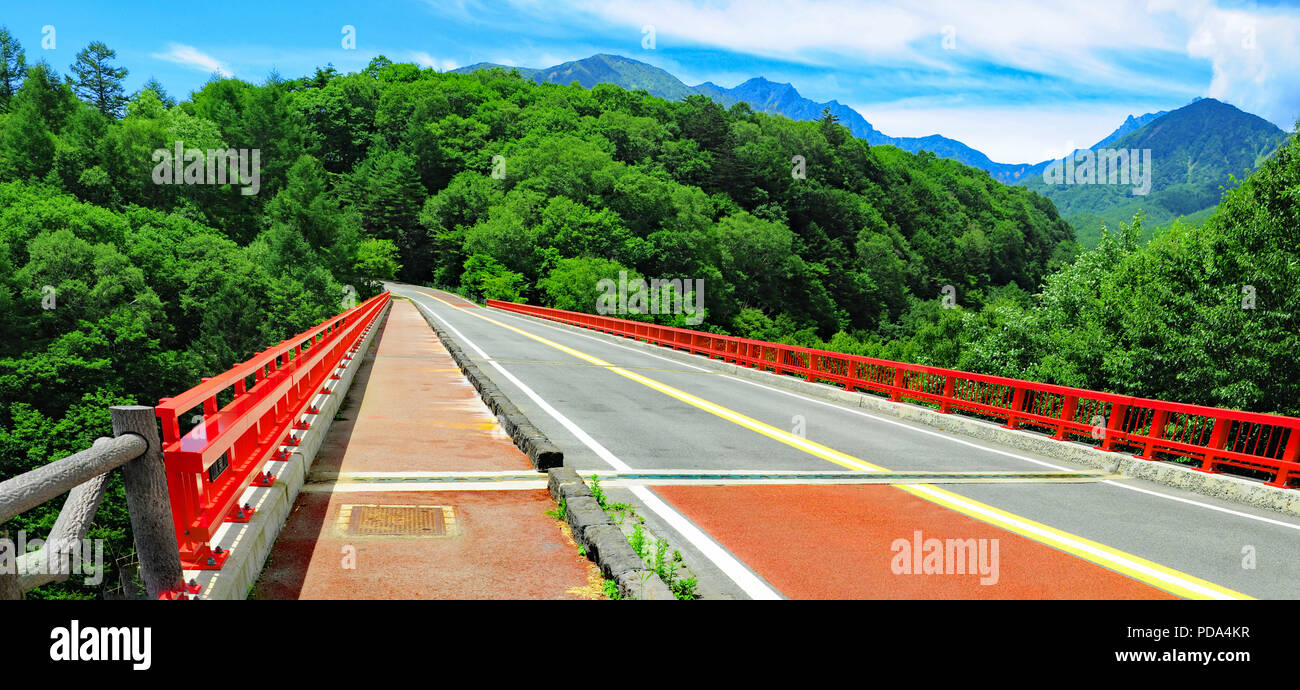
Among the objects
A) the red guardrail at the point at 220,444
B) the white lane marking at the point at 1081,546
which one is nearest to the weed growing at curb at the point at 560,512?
the red guardrail at the point at 220,444

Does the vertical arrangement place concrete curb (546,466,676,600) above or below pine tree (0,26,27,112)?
below

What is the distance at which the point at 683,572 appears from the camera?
4.73m

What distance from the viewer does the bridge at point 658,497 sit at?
397 cm

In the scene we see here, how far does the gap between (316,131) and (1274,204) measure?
144 metres

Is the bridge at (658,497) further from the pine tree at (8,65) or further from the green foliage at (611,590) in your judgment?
the pine tree at (8,65)

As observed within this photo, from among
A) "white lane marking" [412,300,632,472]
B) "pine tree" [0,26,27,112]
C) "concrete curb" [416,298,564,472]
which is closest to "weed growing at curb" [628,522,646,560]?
"concrete curb" [416,298,564,472]

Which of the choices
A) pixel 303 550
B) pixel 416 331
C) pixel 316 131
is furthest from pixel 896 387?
pixel 316 131

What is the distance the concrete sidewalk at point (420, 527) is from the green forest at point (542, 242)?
4.94 metres

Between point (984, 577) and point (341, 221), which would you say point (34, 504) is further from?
point (341, 221)

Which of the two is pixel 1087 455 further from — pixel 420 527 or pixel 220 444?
pixel 220 444

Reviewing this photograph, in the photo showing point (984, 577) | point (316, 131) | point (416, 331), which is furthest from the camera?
point (316, 131)

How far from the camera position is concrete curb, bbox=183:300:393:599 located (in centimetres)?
365

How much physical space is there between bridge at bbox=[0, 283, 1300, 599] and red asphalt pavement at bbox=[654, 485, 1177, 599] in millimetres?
29

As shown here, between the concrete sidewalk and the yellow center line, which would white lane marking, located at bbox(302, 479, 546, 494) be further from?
the yellow center line
